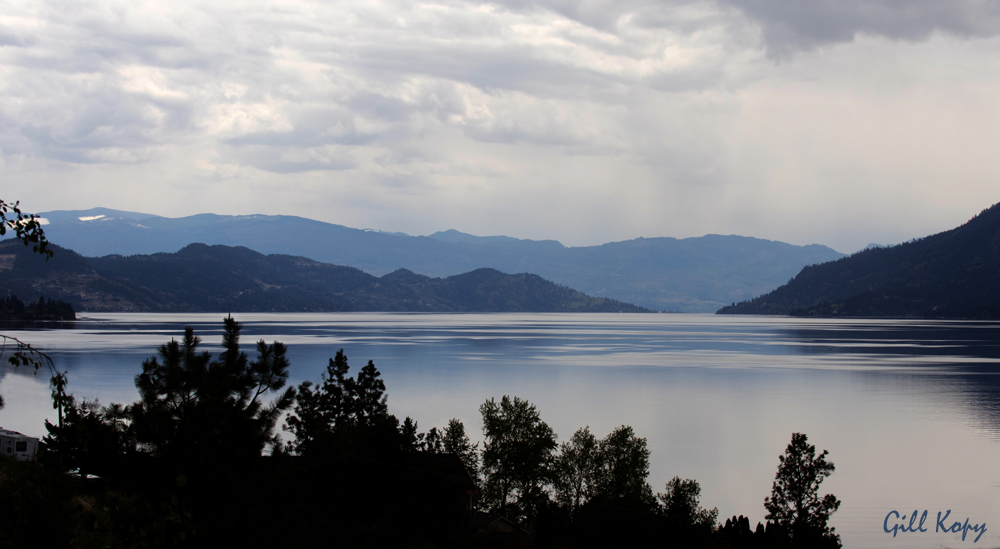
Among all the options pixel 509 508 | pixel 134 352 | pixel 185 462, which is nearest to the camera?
pixel 185 462

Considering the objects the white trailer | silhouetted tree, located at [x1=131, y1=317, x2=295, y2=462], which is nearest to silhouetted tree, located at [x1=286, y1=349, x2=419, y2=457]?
silhouetted tree, located at [x1=131, y1=317, x2=295, y2=462]

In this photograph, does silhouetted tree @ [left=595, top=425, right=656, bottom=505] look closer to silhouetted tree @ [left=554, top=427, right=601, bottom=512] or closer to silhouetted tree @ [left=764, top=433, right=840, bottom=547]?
silhouetted tree @ [left=554, top=427, right=601, bottom=512]

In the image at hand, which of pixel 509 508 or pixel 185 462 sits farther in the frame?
pixel 509 508

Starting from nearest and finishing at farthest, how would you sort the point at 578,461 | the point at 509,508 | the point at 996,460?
the point at 509,508 → the point at 578,461 → the point at 996,460

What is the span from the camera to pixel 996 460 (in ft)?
189

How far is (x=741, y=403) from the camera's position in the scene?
84.8 meters

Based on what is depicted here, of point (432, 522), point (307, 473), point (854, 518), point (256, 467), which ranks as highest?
point (256, 467)

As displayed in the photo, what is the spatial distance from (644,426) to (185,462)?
56830 millimetres

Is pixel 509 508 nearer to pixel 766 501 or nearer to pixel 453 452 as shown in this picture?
pixel 453 452

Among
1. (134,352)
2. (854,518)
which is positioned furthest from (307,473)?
(134,352)

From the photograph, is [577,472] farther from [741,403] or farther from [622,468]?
[741,403]

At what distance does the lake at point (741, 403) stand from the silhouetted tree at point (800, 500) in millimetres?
2720
